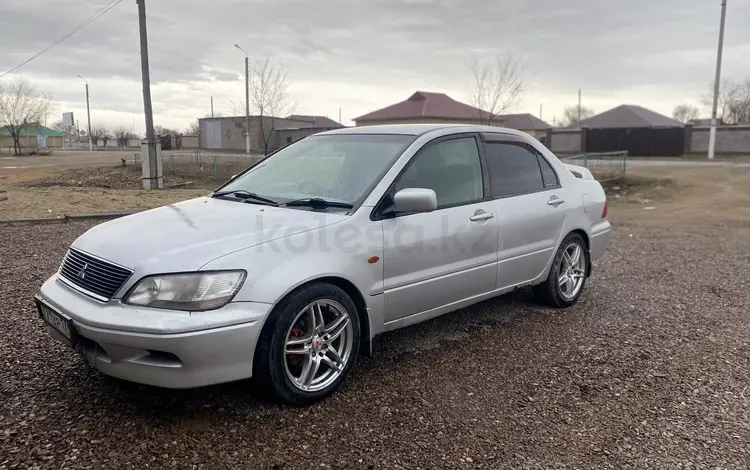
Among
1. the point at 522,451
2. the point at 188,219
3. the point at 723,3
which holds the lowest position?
the point at 522,451

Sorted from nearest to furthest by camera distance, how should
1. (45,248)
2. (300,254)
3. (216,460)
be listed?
(216,460)
(300,254)
(45,248)

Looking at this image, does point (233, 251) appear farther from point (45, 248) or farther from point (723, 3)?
point (723, 3)

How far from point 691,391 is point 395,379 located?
6.26 feet

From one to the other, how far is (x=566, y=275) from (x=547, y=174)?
38.6 inches

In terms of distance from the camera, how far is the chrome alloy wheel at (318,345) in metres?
3.24

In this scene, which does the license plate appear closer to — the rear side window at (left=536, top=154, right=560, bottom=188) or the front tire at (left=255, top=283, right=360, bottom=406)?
the front tire at (left=255, top=283, right=360, bottom=406)

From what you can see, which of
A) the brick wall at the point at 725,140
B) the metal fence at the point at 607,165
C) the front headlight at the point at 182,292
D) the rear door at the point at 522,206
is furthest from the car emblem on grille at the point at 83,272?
the brick wall at the point at 725,140

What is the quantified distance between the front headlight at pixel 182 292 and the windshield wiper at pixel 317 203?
950 mm

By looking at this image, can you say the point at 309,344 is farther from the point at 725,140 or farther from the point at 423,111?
the point at 423,111

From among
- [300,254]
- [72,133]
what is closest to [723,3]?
[300,254]

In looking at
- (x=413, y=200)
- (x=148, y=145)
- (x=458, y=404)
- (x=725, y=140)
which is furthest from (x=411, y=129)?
(x=725, y=140)

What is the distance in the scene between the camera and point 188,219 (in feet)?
11.7

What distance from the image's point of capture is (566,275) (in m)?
5.27

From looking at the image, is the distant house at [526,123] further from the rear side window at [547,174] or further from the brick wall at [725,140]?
the rear side window at [547,174]
